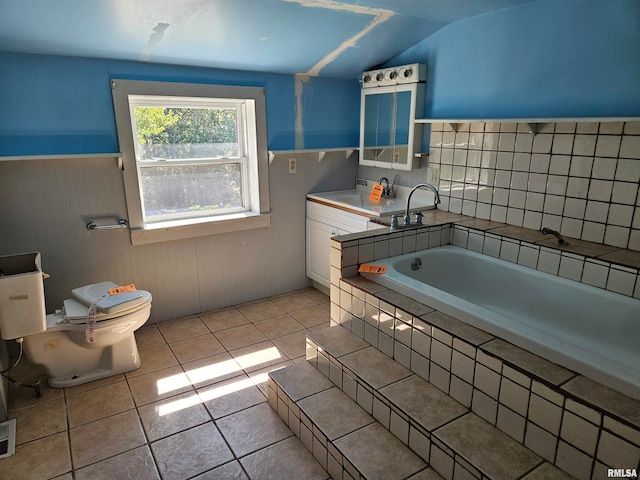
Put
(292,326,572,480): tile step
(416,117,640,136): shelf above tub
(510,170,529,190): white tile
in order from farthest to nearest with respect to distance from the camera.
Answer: (510,170,529,190): white tile < (416,117,640,136): shelf above tub < (292,326,572,480): tile step

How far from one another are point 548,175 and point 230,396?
2199mm

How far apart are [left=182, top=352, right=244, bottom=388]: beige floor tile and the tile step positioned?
0.63 m

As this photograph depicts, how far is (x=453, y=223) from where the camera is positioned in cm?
273

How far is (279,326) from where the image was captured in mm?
3086

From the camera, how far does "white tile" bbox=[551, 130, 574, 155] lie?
2.31m

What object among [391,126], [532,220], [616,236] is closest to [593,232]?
[616,236]

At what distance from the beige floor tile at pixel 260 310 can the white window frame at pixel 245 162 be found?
648 mm

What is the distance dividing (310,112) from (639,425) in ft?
9.58

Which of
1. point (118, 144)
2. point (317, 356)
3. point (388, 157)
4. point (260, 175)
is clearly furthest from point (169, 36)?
point (317, 356)

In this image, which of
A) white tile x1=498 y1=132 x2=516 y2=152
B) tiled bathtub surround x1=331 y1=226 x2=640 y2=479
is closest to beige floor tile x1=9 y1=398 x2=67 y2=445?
tiled bathtub surround x1=331 y1=226 x2=640 y2=479

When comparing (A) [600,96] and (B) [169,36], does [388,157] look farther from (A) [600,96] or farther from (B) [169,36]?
(B) [169,36]

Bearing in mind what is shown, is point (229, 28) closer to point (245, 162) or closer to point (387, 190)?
point (245, 162)

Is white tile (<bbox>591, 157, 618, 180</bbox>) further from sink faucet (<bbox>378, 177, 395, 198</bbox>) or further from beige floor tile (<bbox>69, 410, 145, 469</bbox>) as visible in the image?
beige floor tile (<bbox>69, 410, 145, 469</bbox>)

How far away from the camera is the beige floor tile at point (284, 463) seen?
5.79 ft
